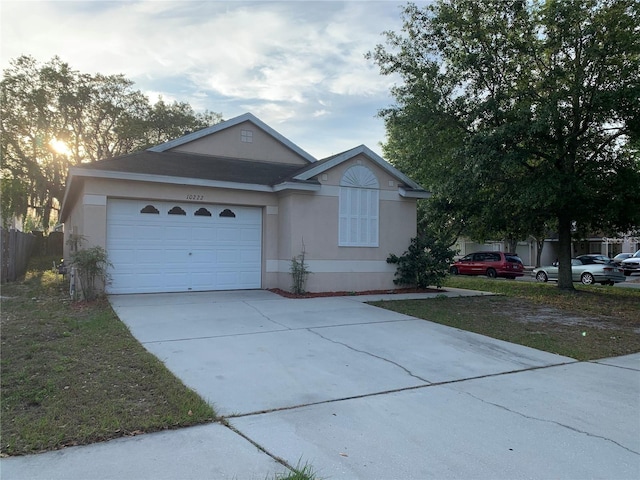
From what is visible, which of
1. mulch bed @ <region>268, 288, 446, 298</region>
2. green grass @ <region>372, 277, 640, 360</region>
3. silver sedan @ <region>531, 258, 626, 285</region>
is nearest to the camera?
green grass @ <region>372, 277, 640, 360</region>

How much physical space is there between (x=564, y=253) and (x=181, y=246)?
13965 millimetres

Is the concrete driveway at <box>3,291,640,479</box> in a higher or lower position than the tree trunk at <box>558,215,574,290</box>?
lower

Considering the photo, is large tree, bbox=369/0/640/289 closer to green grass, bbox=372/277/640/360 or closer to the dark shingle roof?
green grass, bbox=372/277/640/360

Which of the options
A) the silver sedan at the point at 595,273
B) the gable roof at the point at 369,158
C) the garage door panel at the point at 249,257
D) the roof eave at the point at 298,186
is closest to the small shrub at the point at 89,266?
the garage door panel at the point at 249,257

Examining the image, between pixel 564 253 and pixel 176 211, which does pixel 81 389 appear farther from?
pixel 564 253

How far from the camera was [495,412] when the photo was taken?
15.1 feet

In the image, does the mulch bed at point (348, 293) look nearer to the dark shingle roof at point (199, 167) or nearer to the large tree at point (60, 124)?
the dark shingle roof at point (199, 167)

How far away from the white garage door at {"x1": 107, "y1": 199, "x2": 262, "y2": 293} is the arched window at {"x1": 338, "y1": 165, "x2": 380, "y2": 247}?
2.57 m

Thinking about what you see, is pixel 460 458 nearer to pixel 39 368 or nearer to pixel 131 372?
pixel 131 372

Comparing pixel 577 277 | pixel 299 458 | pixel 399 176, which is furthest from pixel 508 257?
pixel 299 458

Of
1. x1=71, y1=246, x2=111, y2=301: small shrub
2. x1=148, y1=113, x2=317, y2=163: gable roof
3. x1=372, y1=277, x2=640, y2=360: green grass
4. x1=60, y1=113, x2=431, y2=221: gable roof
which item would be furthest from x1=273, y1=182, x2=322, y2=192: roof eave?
x1=71, y1=246, x2=111, y2=301: small shrub

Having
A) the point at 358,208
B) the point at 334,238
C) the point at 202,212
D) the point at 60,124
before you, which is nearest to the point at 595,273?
the point at 358,208

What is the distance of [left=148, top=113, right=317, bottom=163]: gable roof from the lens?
15461 millimetres

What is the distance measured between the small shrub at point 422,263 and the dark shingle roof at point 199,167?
404 cm
